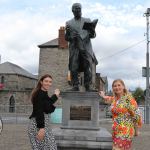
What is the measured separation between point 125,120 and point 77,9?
5.36 metres

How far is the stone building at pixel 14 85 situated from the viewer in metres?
65.8

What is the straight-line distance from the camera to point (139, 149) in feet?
42.0

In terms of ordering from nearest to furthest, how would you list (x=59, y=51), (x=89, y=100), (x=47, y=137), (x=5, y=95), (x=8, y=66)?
1. (x=47, y=137)
2. (x=89, y=100)
3. (x=59, y=51)
4. (x=5, y=95)
5. (x=8, y=66)

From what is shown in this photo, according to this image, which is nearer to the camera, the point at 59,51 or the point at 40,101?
the point at 40,101

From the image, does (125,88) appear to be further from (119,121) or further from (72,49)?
(72,49)

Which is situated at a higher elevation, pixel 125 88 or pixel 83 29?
pixel 83 29

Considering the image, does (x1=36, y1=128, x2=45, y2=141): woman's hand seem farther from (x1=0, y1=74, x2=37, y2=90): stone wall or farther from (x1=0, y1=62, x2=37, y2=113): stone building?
(x1=0, y1=74, x2=37, y2=90): stone wall

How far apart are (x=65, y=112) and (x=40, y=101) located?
4.19 meters

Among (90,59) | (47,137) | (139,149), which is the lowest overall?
(139,149)

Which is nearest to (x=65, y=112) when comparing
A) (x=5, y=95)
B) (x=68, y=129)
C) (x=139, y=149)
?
(x=68, y=129)

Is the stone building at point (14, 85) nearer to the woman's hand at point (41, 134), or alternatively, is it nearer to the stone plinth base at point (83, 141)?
the stone plinth base at point (83, 141)

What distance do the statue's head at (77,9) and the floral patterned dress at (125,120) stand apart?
202 inches

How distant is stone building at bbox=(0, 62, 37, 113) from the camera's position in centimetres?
6575

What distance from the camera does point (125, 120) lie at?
632 cm
